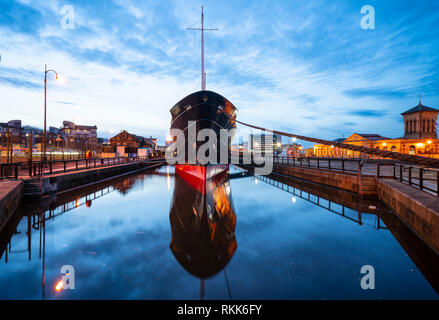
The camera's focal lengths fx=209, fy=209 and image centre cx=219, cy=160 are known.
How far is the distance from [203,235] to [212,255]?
4.46 feet

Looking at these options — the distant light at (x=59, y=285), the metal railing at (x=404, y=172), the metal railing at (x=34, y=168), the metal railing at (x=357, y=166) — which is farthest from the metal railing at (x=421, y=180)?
the metal railing at (x=34, y=168)

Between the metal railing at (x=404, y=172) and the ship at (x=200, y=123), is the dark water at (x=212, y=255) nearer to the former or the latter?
the metal railing at (x=404, y=172)

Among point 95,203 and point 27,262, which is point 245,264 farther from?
point 95,203

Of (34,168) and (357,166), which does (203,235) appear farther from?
(357,166)

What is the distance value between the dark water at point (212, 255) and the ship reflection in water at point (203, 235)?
3 cm

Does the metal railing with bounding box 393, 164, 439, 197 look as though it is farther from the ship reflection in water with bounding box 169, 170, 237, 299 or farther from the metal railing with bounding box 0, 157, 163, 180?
the metal railing with bounding box 0, 157, 163, 180

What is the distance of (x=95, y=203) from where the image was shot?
10.7 m

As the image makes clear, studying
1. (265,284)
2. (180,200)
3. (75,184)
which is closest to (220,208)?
(180,200)

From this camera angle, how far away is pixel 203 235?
21.4ft

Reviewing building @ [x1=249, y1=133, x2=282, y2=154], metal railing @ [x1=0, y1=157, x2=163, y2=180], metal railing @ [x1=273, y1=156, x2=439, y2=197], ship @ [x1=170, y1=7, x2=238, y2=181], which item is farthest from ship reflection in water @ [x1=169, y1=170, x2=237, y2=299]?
building @ [x1=249, y1=133, x2=282, y2=154]

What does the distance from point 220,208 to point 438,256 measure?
23.3 feet

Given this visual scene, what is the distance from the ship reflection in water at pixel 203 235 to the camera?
4.76m

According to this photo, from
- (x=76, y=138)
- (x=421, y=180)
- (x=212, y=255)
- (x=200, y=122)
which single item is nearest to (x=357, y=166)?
(x=421, y=180)

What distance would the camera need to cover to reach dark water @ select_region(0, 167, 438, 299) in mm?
3779
